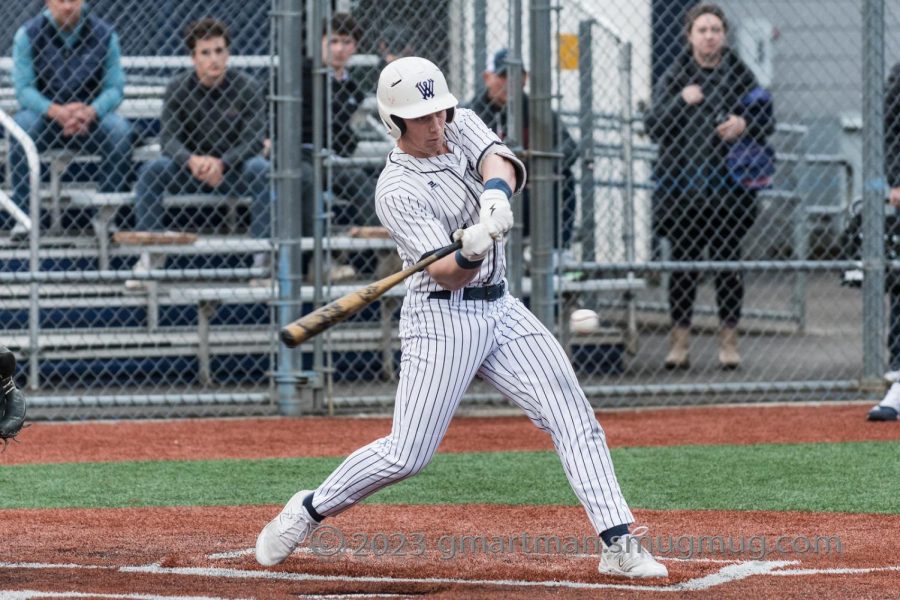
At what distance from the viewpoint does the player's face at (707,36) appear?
8719 mm

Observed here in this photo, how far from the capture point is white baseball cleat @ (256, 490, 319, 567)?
4.31 m

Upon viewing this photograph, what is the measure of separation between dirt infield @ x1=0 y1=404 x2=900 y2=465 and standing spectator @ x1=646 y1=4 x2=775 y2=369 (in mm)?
1252

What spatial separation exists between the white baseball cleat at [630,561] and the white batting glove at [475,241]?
96 cm

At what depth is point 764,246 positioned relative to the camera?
14398 mm

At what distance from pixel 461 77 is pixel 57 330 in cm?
310

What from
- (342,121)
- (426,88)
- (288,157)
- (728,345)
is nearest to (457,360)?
(426,88)

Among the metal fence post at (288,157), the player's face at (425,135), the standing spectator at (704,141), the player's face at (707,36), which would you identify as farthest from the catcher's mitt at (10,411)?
the player's face at (707,36)

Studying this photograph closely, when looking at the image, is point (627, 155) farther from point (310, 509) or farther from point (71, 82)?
point (310, 509)

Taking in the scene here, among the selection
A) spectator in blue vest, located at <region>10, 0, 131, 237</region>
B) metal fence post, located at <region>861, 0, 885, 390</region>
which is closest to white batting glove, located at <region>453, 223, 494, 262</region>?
metal fence post, located at <region>861, 0, 885, 390</region>

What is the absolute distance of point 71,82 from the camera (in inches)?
346

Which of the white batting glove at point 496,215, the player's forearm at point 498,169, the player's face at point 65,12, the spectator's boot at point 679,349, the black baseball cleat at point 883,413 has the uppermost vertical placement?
the player's face at point 65,12

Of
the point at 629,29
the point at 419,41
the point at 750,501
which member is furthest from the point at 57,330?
the point at 629,29

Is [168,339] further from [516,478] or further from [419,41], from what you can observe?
[516,478]

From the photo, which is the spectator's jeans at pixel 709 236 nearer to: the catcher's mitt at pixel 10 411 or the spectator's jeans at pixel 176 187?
the spectator's jeans at pixel 176 187
